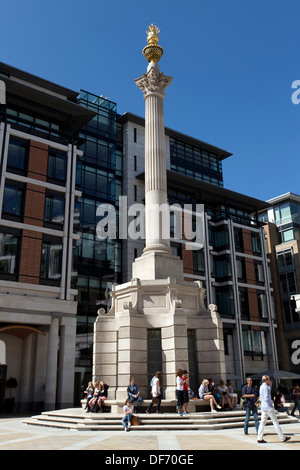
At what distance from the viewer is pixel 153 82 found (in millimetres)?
24469

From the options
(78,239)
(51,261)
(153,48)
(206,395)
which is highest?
(153,48)

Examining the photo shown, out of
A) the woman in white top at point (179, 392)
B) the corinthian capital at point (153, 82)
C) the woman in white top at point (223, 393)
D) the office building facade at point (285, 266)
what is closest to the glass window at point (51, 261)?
the corinthian capital at point (153, 82)

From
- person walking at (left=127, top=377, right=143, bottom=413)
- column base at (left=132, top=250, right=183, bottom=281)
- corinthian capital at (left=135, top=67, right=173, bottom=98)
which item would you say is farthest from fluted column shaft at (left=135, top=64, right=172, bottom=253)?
person walking at (left=127, top=377, right=143, bottom=413)

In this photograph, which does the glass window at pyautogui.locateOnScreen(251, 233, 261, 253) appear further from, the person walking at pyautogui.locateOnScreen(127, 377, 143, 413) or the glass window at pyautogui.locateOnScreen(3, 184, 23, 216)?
the person walking at pyautogui.locateOnScreen(127, 377, 143, 413)

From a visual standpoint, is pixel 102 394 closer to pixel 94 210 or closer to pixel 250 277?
pixel 94 210

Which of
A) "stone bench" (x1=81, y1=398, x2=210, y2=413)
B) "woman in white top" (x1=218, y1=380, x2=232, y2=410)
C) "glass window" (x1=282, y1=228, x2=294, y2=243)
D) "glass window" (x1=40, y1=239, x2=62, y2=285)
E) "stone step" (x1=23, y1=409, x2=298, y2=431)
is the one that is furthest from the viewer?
"glass window" (x1=282, y1=228, x2=294, y2=243)

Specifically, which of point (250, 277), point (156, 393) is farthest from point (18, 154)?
point (250, 277)

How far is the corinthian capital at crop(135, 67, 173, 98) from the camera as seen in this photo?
24531 mm

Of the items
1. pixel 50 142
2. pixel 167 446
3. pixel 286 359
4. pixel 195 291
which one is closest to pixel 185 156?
pixel 50 142

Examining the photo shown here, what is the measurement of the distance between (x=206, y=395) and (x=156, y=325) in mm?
3700

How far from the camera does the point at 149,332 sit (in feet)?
63.6

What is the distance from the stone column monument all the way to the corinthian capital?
5.04m

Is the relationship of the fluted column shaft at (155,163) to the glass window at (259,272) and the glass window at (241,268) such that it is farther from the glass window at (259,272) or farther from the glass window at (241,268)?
the glass window at (259,272)
